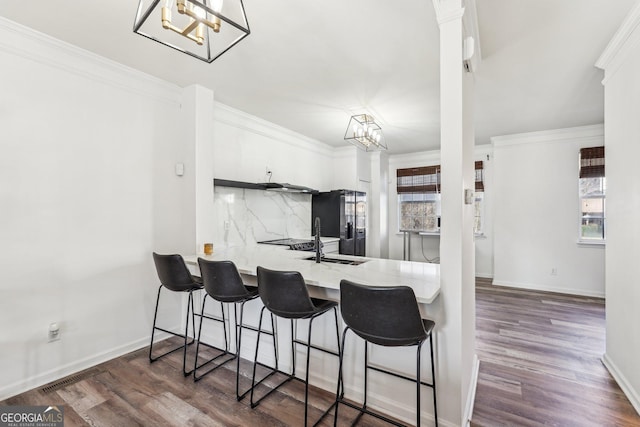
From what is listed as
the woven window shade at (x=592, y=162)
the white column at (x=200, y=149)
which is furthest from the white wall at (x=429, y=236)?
the white column at (x=200, y=149)

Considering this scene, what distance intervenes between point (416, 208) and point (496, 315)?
3222mm

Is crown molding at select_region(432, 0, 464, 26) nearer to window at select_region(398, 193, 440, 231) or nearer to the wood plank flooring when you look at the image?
the wood plank flooring

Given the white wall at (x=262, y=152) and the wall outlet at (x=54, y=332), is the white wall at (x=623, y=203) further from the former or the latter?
the wall outlet at (x=54, y=332)

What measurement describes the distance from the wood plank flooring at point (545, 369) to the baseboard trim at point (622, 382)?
4 cm

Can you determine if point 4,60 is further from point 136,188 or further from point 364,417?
point 364,417

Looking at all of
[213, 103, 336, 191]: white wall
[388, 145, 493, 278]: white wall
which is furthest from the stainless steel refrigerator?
[388, 145, 493, 278]: white wall

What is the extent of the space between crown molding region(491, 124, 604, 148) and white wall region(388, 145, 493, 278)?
0.53 metres

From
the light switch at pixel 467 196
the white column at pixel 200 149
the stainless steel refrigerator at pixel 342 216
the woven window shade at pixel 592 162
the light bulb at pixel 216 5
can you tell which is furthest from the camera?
the stainless steel refrigerator at pixel 342 216

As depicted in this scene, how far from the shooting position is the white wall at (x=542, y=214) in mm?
4758

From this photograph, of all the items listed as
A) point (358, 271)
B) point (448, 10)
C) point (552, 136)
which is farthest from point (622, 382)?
point (552, 136)

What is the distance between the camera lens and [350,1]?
1.90m

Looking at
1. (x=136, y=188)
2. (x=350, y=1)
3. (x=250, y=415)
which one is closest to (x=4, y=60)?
(x=136, y=188)

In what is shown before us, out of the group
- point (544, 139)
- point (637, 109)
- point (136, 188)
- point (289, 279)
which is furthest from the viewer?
point (544, 139)

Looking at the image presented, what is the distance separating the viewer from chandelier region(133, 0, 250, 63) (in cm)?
137
